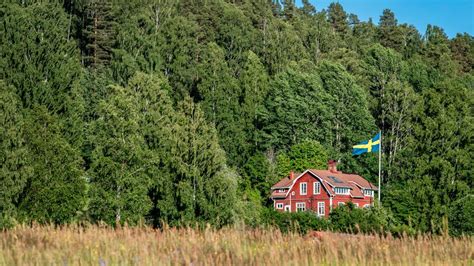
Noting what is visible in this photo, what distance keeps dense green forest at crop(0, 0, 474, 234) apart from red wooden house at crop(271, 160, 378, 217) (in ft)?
5.51

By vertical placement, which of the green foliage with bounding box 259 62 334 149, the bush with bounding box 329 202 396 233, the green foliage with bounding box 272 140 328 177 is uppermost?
the green foliage with bounding box 259 62 334 149

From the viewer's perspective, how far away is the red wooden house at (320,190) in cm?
9300

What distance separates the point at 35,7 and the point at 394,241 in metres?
72.4

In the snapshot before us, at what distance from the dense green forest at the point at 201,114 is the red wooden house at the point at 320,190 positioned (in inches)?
66.2

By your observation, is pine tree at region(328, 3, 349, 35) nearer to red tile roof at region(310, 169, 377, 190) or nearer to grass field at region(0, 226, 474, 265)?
red tile roof at region(310, 169, 377, 190)

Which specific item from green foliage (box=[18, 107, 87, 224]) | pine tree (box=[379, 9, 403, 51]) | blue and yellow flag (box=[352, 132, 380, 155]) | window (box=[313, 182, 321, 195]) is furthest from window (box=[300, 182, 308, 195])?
pine tree (box=[379, 9, 403, 51])

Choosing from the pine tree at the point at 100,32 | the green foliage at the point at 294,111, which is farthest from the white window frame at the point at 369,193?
the pine tree at the point at 100,32

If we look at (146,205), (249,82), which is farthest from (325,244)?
(249,82)

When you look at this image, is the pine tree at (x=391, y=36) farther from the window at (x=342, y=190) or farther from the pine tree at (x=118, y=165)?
the pine tree at (x=118, y=165)

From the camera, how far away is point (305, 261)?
8930 mm

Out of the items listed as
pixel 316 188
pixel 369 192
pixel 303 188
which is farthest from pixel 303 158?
pixel 369 192

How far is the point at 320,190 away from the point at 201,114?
29573 mm

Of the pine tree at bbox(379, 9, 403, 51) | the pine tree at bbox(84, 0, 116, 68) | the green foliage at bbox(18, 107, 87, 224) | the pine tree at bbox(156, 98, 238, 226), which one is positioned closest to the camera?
the green foliage at bbox(18, 107, 87, 224)

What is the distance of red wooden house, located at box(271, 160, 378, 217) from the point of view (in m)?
93.0
